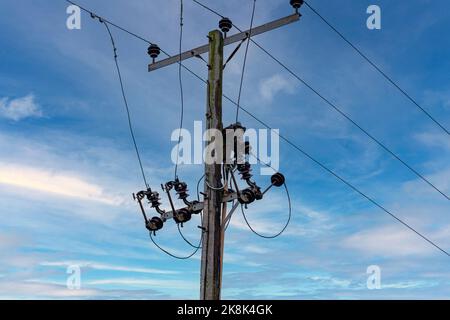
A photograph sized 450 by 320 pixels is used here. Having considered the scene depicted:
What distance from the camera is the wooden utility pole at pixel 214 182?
912 centimetres

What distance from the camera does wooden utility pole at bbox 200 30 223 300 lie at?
29.9 ft

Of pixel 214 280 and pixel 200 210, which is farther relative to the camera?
pixel 200 210

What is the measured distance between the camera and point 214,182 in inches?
380

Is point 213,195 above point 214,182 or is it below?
below

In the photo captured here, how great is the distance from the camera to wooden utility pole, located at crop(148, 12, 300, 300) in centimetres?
912

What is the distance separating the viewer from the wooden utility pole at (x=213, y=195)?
911cm

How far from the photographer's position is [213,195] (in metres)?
9.58

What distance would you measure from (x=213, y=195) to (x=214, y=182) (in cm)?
26

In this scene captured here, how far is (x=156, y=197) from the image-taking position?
1062 cm
